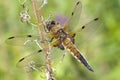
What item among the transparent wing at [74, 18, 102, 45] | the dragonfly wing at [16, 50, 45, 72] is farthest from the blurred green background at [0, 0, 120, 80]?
the dragonfly wing at [16, 50, 45, 72]

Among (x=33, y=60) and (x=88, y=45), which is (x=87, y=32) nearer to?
(x=33, y=60)

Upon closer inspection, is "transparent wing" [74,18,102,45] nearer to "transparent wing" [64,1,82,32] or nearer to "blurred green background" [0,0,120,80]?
"transparent wing" [64,1,82,32]

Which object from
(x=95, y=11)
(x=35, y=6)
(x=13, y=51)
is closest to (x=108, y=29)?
(x=95, y=11)

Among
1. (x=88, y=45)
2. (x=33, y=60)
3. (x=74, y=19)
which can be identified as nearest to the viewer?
(x=33, y=60)

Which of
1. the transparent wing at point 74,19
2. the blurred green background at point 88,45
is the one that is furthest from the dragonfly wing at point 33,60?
the blurred green background at point 88,45

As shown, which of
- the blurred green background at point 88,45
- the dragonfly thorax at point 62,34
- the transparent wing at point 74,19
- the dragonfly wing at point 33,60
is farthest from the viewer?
the blurred green background at point 88,45

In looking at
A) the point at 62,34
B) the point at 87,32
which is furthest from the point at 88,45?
the point at 62,34

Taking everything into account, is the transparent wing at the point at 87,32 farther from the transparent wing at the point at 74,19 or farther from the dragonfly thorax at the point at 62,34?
the dragonfly thorax at the point at 62,34

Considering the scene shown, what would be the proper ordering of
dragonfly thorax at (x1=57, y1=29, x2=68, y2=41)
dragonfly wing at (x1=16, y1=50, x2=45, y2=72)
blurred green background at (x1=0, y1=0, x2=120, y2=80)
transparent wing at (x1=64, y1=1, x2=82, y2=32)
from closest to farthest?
dragonfly wing at (x1=16, y1=50, x2=45, y2=72) → dragonfly thorax at (x1=57, y1=29, x2=68, y2=41) → transparent wing at (x1=64, y1=1, x2=82, y2=32) → blurred green background at (x1=0, y1=0, x2=120, y2=80)
